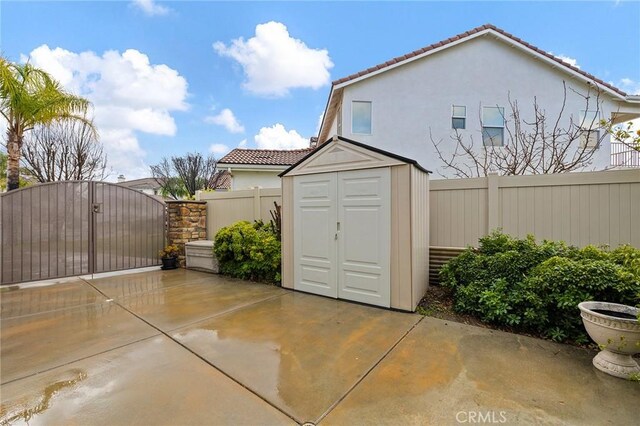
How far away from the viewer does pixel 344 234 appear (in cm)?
471

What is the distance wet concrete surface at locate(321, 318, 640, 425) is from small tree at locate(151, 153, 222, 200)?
742 inches

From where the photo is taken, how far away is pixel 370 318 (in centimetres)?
398

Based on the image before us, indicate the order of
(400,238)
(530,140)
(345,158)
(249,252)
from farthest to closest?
1. (530,140)
2. (249,252)
3. (345,158)
4. (400,238)

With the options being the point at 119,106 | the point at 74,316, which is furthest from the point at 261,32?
the point at 74,316

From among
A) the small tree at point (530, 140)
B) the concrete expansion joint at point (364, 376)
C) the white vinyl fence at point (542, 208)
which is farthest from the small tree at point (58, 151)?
the small tree at point (530, 140)

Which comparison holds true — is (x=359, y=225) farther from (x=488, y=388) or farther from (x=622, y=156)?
(x=622, y=156)

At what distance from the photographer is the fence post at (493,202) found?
15.7 ft

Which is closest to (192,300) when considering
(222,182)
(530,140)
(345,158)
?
(345,158)

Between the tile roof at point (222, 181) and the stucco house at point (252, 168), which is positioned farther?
the tile roof at point (222, 181)

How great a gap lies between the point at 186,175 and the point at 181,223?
43.8ft

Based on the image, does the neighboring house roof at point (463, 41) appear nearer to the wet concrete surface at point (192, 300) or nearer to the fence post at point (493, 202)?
the fence post at point (493, 202)

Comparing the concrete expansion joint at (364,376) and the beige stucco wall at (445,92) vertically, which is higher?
the beige stucco wall at (445,92)

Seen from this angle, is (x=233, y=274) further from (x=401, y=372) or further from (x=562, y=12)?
(x=562, y=12)

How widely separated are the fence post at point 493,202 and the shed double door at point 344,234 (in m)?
1.93
